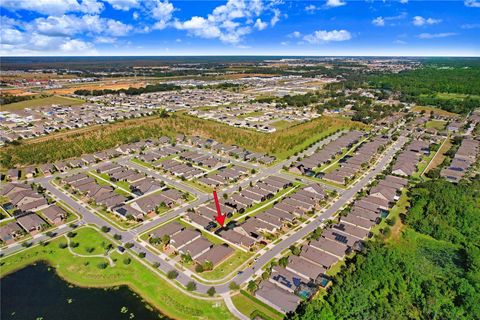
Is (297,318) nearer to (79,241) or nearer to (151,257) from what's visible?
(151,257)

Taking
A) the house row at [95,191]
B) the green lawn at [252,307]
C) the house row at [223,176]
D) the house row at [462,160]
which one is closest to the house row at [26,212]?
the house row at [95,191]

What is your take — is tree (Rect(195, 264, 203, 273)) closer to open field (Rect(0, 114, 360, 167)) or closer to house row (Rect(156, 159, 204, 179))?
house row (Rect(156, 159, 204, 179))

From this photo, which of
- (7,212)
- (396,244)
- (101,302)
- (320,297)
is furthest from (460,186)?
(7,212)

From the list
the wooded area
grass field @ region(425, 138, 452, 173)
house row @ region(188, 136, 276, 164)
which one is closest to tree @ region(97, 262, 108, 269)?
the wooded area

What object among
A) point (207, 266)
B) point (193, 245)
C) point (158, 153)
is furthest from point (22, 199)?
point (207, 266)

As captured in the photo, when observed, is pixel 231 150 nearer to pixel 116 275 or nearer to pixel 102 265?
pixel 102 265

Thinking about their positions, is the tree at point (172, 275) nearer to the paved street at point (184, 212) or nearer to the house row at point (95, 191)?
the paved street at point (184, 212)
